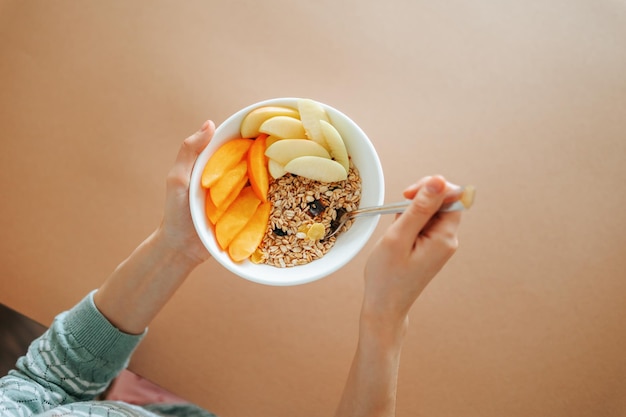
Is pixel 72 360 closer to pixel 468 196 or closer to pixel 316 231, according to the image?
pixel 316 231

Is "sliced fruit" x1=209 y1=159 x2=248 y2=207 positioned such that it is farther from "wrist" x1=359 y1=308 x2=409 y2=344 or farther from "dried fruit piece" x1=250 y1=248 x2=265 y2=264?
"wrist" x1=359 y1=308 x2=409 y2=344

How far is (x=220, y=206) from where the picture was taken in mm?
740

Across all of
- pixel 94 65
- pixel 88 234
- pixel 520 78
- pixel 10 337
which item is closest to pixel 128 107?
pixel 94 65

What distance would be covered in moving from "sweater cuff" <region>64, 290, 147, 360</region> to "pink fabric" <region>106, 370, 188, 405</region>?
0.20m

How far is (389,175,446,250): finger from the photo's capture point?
23.1 inches

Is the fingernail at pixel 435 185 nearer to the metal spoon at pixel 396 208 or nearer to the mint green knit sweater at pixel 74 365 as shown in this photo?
the metal spoon at pixel 396 208

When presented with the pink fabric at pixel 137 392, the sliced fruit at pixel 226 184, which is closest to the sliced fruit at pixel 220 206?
the sliced fruit at pixel 226 184

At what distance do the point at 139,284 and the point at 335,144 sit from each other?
400 millimetres

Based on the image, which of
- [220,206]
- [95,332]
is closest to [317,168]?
[220,206]

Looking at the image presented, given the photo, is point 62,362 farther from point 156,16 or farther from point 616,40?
point 616,40

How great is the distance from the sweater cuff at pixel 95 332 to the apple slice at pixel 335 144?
1.50ft

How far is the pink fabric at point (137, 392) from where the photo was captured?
101 cm

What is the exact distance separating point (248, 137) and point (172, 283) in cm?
29

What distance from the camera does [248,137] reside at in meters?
0.78
